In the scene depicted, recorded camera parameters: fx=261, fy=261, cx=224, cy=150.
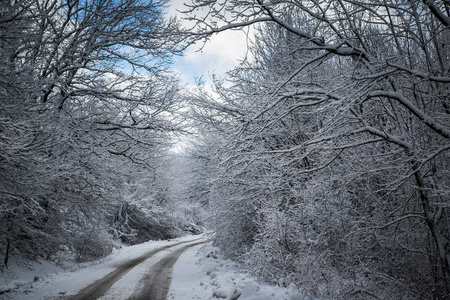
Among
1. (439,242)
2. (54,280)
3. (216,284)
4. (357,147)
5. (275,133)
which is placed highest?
(275,133)

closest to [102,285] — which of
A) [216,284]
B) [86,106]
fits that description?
[216,284]

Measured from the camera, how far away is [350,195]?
668 centimetres

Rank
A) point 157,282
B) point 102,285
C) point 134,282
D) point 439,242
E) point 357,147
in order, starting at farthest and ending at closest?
point 157,282, point 134,282, point 102,285, point 357,147, point 439,242

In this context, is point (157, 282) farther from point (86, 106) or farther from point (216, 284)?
point (86, 106)

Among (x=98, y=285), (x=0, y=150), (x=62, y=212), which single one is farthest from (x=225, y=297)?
(x=62, y=212)

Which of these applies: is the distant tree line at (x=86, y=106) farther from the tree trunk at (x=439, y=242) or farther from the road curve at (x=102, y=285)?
the tree trunk at (x=439, y=242)

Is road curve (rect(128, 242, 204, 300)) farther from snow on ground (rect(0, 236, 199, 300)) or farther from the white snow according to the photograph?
snow on ground (rect(0, 236, 199, 300))

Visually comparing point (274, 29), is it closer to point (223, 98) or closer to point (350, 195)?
point (223, 98)

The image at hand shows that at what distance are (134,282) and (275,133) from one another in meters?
6.85

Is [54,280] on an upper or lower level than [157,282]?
upper

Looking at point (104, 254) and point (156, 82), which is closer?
point (156, 82)

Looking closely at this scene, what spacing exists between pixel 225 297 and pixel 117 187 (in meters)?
6.31

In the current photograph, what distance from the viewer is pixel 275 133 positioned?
26.9 ft

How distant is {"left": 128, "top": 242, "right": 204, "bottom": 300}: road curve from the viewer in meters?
7.32
